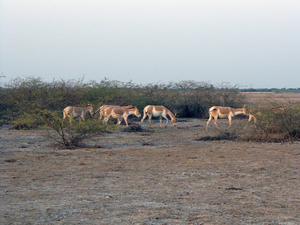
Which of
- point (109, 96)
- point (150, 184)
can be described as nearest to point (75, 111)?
point (109, 96)

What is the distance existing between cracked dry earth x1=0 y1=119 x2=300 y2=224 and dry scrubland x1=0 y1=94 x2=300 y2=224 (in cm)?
1

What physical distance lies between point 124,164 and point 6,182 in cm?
305

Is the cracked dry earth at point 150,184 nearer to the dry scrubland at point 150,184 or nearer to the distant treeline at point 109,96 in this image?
the dry scrubland at point 150,184

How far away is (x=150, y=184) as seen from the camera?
7.11 m

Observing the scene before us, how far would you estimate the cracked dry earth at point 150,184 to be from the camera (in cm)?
514

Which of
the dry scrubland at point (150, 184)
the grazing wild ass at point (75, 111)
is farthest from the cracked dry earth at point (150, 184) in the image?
the grazing wild ass at point (75, 111)

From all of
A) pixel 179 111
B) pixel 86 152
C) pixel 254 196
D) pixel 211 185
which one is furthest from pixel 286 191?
pixel 179 111

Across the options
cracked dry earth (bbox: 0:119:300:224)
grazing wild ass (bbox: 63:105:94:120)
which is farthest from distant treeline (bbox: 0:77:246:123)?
cracked dry earth (bbox: 0:119:300:224)

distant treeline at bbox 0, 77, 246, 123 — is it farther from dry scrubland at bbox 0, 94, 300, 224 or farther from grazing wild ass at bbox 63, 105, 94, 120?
dry scrubland at bbox 0, 94, 300, 224

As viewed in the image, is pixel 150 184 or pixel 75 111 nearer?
pixel 150 184

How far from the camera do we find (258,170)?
8547 mm

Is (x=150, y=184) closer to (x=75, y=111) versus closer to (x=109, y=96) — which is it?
(x=75, y=111)

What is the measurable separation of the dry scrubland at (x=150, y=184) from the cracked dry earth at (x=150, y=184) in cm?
1

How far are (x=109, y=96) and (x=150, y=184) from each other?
15.9m
